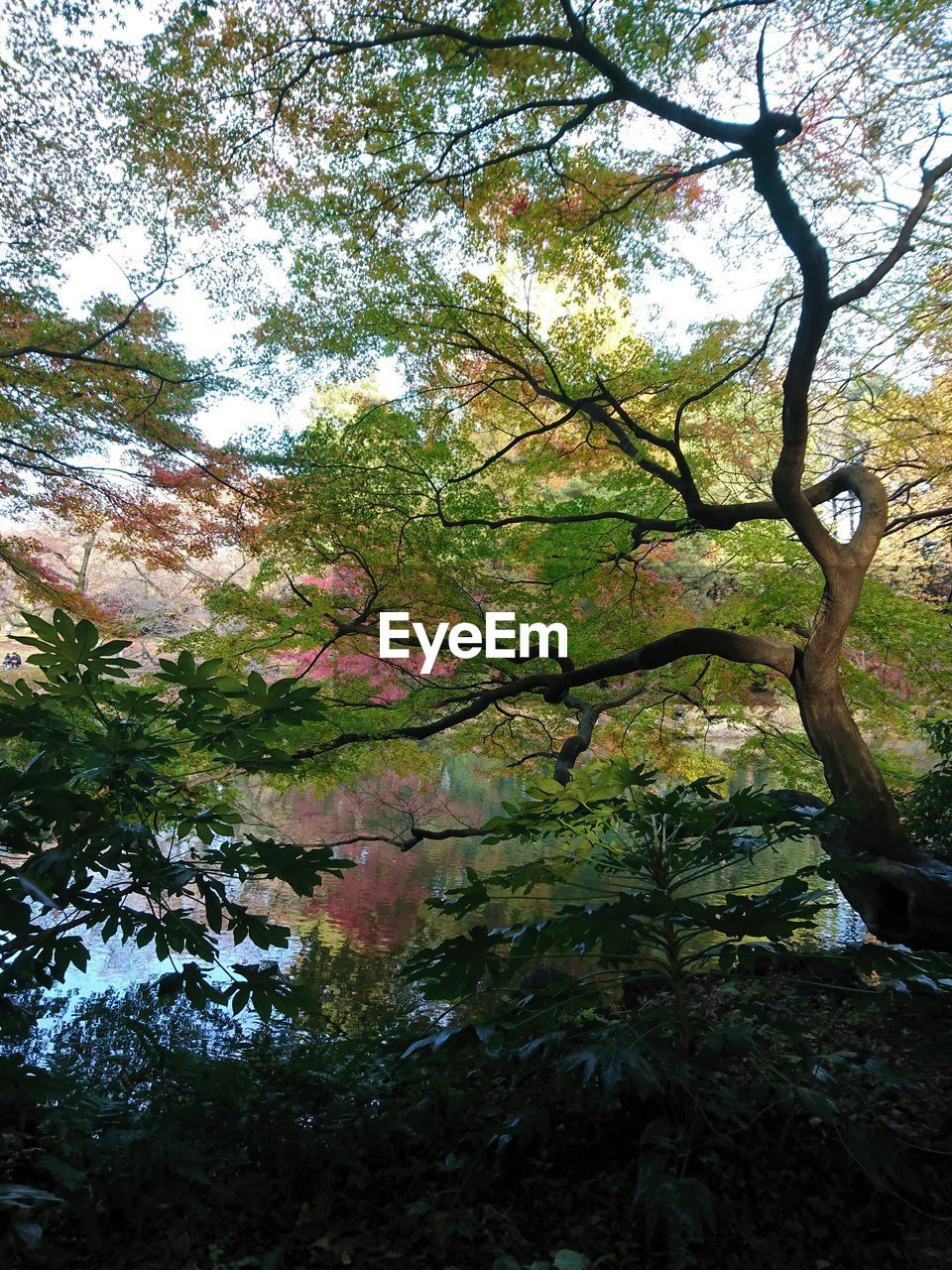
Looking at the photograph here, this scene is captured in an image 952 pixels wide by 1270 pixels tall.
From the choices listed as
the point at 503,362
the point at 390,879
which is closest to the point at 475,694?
the point at 503,362

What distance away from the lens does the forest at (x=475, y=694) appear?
1.72 meters

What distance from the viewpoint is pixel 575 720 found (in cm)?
862

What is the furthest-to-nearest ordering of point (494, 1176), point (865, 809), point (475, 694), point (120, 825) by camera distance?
point (475, 694) < point (865, 809) < point (494, 1176) < point (120, 825)

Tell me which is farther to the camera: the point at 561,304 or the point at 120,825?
the point at 561,304

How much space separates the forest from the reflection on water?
0.11m

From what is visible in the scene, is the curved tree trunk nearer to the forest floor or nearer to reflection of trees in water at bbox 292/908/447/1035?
the forest floor

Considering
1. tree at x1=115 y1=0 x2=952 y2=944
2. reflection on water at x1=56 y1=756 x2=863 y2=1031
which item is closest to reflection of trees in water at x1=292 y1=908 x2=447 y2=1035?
reflection on water at x1=56 y1=756 x2=863 y2=1031

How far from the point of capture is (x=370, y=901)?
931 centimetres

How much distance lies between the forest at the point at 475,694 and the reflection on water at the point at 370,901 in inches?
4.5

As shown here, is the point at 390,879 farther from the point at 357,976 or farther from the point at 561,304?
the point at 561,304

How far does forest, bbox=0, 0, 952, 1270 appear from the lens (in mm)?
1724

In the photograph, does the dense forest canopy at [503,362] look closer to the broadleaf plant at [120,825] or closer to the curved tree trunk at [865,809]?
the curved tree trunk at [865,809]

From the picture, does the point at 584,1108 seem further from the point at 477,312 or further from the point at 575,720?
the point at 575,720

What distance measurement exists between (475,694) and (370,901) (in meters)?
4.65
